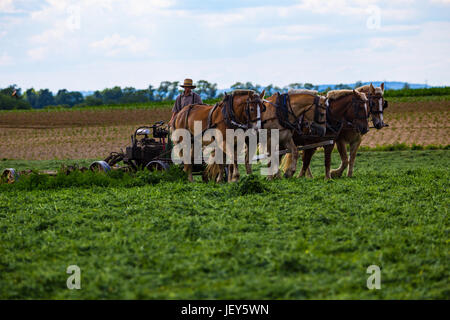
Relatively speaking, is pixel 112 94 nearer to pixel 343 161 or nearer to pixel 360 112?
pixel 343 161

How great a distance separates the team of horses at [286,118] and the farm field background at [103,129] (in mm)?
13936

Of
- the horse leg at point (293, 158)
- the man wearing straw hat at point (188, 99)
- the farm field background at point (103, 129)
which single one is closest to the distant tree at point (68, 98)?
the farm field background at point (103, 129)

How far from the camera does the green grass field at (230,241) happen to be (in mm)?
5207

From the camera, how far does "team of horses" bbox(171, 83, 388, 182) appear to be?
11.1 metres

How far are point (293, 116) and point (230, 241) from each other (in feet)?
17.9

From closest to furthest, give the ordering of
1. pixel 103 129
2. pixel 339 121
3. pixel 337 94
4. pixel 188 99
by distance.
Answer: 1. pixel 339 121
2. pixel 337 94
3. pixel 188 99
4. pixel 103 129

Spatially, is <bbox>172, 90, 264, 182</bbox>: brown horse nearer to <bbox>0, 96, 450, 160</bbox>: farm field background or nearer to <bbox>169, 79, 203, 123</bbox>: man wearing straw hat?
<bbox>169, 79, 203, 123</bbox>: man wearing straw hat

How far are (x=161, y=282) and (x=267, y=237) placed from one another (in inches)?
74.6

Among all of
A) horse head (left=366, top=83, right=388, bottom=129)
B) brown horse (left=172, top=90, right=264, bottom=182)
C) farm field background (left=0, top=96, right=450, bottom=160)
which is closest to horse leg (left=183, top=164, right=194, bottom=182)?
brown horse (left=172, top=90, right=264, bottom=182)

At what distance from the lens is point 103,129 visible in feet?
121

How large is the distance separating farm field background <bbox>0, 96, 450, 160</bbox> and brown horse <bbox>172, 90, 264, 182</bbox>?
46.1 feet

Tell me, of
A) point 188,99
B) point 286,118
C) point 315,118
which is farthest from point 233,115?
point 188,99
